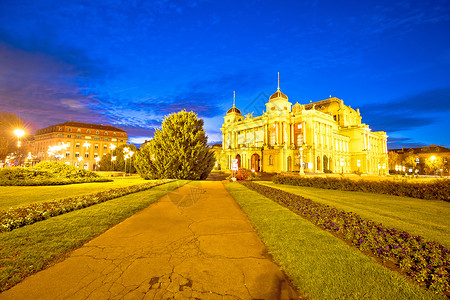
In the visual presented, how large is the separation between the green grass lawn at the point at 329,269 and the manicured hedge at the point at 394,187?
15.5 meters

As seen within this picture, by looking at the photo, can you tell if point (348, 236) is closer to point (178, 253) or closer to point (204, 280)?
point (204, 280)

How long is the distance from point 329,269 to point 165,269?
3860 mm

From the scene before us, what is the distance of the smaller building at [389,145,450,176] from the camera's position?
2998 inches

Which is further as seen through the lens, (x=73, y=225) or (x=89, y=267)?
(x=73, y=225)

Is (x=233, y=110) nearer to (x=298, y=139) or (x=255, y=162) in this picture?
(x=255, y=162)

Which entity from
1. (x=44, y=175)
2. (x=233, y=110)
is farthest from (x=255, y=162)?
(x=44, y=175)

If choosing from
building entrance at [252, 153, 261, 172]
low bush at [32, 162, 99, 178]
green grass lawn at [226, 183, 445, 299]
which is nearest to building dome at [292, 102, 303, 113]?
building entrance at [252, 153, 261, 172]

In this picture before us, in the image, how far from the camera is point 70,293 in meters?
4.03

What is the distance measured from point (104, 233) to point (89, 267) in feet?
8.56

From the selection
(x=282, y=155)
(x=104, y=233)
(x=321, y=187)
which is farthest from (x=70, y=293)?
(x=282, y=155)

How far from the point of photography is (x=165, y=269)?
4965 mm

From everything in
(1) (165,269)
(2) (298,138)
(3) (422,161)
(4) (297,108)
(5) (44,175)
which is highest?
(4) (297,108)

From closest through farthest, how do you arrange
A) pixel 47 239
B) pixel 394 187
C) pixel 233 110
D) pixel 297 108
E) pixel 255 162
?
1. pixel 47 239
2. pixel 394 187
3. pixel 297 108
4. pixel 255 162
5. pixel 233 110

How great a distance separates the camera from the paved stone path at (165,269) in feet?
13.3
